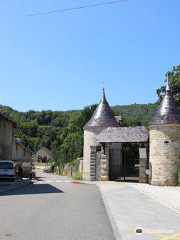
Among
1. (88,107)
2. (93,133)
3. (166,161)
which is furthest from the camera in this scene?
(88,107)

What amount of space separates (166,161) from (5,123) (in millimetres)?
14366

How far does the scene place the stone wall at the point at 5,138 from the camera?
27.5 meters

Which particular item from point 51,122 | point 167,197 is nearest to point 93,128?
point 167,197

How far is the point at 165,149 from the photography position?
23453 millimetres

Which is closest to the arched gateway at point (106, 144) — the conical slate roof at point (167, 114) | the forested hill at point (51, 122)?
the conical slate roof at point (167, 114)

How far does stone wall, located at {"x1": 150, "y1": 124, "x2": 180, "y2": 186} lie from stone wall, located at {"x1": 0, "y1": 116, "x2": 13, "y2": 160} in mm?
12756

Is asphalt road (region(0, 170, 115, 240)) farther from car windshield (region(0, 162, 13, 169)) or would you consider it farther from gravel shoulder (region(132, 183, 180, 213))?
car windshield (region(0, 162, 13, 169))

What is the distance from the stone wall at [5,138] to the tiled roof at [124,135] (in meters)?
7.95

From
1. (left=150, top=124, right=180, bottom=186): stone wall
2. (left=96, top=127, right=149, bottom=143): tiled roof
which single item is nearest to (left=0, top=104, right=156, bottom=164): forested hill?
(left=96, top=127, right=149, bottom=143): tiled roof

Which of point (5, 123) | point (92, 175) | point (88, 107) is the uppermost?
point (88, 107)

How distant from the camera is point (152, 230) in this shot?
25.2ft

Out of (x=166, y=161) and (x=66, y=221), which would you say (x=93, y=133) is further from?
(x=66, y=221)

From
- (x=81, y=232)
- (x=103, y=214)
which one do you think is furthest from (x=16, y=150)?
(x=81, y=232)

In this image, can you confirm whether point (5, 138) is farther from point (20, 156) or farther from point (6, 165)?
point (20, 156)
